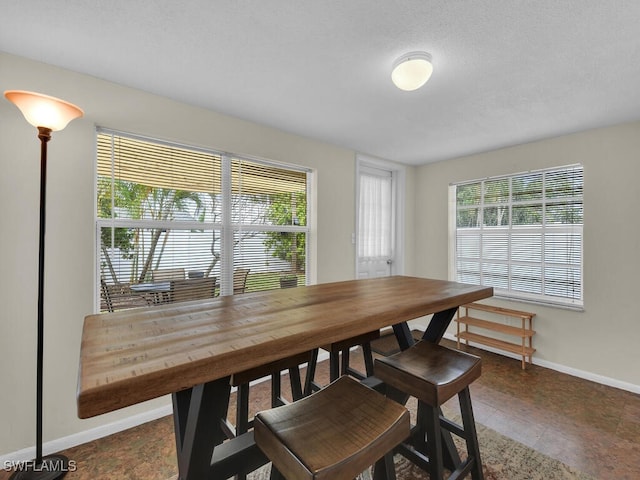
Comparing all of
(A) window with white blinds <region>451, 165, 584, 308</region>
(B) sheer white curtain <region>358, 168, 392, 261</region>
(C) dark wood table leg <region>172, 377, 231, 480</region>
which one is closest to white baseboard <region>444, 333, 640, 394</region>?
(A) window with white blinds <region>451, 165, 584, 308</region>

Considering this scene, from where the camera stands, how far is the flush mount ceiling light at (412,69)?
1.71 metres

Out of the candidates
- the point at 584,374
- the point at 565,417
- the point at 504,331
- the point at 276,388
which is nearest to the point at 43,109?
the point at 276,388

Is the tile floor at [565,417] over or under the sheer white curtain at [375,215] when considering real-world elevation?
under

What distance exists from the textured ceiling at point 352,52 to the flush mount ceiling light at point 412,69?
48mm

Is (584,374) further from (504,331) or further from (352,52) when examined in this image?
(352,52)

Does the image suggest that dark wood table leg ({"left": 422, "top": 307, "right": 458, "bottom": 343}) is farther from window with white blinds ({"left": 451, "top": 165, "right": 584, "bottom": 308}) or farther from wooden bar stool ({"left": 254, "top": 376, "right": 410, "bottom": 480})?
window with white blinds ({"left": 451, "top": 165, "right": 584, "bottom": 308})

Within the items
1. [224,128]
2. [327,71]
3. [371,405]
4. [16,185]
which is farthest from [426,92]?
[16,185]

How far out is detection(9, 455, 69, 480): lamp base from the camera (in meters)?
1.67

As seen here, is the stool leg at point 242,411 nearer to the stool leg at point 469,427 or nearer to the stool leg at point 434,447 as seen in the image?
the stool leg at point 434,447

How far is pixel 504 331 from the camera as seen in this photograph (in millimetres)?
3229

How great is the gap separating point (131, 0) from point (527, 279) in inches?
161

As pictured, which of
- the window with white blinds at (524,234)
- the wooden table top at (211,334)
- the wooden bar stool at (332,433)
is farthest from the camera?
the window with white blinds at (524,234)

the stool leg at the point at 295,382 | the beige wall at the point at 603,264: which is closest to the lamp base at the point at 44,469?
the stool leg at the point at 295,382

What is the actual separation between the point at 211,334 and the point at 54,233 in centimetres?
186
